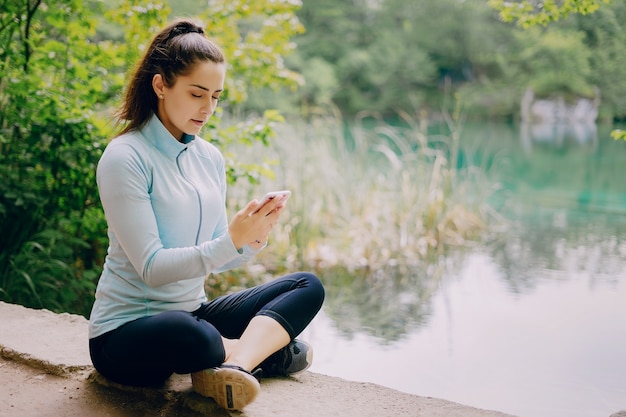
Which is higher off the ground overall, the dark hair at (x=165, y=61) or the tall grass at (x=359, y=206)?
the dark hair at (x=165, y=61)

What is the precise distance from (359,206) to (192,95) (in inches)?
120

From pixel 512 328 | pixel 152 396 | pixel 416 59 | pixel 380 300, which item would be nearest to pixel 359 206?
pixel 380 300

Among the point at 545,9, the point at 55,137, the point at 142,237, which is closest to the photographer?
the point at 142,237

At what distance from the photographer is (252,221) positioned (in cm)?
137

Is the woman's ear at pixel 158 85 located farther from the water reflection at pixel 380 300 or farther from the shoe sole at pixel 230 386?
the water reflection at pixel 380 300

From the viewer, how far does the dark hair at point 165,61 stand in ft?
4.75

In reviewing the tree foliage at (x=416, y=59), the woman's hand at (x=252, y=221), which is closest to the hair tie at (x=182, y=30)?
the woman's hand at (x=252, y=221)

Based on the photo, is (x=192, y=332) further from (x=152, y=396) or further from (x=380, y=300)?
(x=380, y=300)

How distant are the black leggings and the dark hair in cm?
46

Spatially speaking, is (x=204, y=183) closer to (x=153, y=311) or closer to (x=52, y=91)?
(x=153, y=311)

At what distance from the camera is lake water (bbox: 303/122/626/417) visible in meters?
2.54

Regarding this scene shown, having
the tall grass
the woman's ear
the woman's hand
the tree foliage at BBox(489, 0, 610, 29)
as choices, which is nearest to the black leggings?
the woman's hand

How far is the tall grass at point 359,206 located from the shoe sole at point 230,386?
2478 millimetres

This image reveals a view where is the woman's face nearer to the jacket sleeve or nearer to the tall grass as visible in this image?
the jacket sleeve
